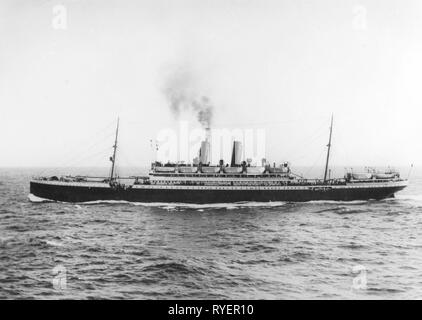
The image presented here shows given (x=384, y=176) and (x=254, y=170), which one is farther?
(x=384, y=176)

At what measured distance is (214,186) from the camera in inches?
1912

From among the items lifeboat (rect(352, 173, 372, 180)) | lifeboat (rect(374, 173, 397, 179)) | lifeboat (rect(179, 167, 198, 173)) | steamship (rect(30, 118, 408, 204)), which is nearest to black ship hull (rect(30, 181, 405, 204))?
steamship (rect(30, 118, 408, 204))

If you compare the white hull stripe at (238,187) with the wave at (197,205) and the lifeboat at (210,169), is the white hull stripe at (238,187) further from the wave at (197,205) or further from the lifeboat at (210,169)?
the lifeboat at (210,169)

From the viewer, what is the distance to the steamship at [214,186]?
1902 inches

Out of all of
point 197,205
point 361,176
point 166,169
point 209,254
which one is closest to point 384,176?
point 361,176

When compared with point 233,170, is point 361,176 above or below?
below

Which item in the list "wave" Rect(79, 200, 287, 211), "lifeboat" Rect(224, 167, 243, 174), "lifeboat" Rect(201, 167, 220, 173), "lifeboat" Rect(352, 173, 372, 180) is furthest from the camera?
"lifeboat" Rect(352, 173, 372, 180)

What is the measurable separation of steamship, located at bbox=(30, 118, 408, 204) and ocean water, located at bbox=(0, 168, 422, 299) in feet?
15.9

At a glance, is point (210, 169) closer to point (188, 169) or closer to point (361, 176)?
point (188, 169)

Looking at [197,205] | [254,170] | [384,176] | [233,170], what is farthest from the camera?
[384,176]

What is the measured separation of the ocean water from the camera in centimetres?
1823

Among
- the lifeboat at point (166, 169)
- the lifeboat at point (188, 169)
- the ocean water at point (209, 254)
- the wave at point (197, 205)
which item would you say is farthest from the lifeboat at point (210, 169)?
the ocean water at point (209, 254)

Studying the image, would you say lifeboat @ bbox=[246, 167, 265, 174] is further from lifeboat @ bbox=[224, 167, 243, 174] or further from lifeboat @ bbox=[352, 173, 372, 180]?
lifeboat @ bbox=[352, 173, 372, 180]

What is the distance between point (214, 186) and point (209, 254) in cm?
2392
